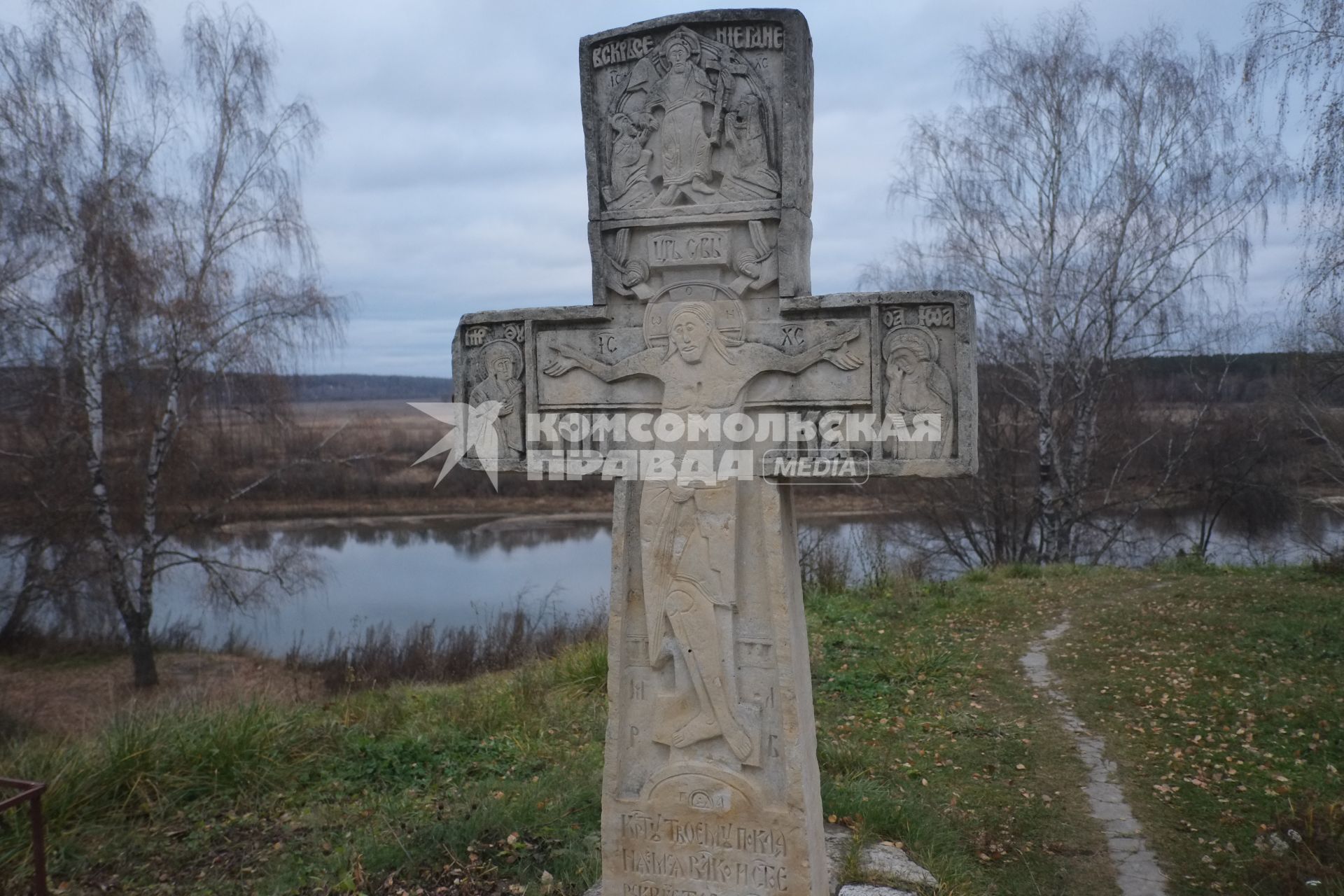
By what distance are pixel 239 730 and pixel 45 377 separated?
931cm

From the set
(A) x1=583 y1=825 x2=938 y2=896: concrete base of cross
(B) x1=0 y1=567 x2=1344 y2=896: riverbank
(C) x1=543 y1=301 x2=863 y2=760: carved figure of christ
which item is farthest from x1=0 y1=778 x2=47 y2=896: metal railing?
(C) x1=543 y1=301 x2=863 y2=760: carved figure of christ

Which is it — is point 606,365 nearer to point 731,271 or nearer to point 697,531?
point 731,271

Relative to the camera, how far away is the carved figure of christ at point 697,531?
3521mm

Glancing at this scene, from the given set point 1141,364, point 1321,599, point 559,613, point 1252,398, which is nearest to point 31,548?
point 559,613

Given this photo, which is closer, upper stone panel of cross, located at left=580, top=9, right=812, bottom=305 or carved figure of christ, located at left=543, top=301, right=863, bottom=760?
upper stone panel of cross, located at left=580, top=9, right=812, bottom=305

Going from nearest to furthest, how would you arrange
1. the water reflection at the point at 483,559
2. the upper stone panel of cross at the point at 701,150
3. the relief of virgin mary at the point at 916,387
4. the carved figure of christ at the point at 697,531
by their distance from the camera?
1. the relief of virgin mary at the point at 916,387
2. the upper stone panel of cross at the point at 701,150
3. the carved figure of christ at the point at 697,531
4. the water reflection at the point at 483,559

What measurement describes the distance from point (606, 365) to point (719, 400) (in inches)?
18.2

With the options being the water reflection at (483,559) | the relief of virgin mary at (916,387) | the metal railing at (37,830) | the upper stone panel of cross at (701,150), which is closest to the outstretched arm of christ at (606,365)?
the upper stone panel of cross at (701,150)

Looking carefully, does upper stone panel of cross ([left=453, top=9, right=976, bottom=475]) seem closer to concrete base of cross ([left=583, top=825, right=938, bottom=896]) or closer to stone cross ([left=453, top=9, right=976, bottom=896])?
stone cross ([left=453, top=9, right=976, bottom=896])

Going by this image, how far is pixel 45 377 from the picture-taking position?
1283 cm

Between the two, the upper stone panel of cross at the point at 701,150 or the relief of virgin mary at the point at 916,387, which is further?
the upper stone panel of cross at the point at 701,150

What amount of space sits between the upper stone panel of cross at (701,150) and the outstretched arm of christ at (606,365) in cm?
23

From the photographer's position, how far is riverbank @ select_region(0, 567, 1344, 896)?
14.8ft

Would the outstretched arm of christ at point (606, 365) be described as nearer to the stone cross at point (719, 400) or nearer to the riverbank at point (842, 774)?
the stone cross at point (719, 400)
